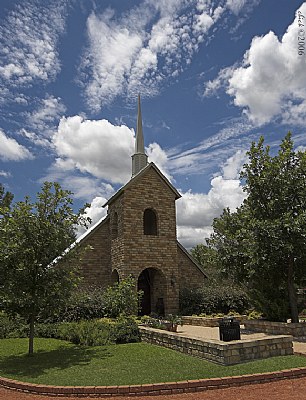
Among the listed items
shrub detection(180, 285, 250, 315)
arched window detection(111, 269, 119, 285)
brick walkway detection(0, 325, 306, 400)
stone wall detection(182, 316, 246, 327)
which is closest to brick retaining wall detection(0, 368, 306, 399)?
brick walkway detection(0, 325, 306, 400)

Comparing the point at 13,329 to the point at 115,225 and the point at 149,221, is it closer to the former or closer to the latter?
the point at 115,225

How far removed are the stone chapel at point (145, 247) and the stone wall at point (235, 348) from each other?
10164 mm

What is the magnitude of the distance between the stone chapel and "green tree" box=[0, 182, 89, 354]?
9.09 metres

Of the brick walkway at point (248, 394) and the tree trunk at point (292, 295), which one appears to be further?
the tree trunk at point (292, 295)

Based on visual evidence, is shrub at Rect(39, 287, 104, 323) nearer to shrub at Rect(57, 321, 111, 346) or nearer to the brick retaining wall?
shrub at Rect(57, 321, 111, 346)

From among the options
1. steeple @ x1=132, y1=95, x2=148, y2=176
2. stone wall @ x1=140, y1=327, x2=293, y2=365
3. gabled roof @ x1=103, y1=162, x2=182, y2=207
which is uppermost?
steeple @ x1=132, y1=95, x2=148, y2=176

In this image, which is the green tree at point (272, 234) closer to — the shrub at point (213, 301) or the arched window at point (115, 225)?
the shrub at point (213, 301)

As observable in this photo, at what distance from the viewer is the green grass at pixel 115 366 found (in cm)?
884

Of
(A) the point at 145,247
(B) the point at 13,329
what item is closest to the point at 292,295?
(A) the point at 145,247

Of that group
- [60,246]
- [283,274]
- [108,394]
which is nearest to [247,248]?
[283,274]

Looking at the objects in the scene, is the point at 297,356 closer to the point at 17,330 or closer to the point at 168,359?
the point at 168,359

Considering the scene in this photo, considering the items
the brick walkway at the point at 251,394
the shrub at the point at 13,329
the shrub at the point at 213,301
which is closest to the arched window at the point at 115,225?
the shrub at the point at 213,301

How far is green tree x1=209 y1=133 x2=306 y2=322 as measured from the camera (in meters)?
14.6

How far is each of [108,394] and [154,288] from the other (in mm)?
16110
